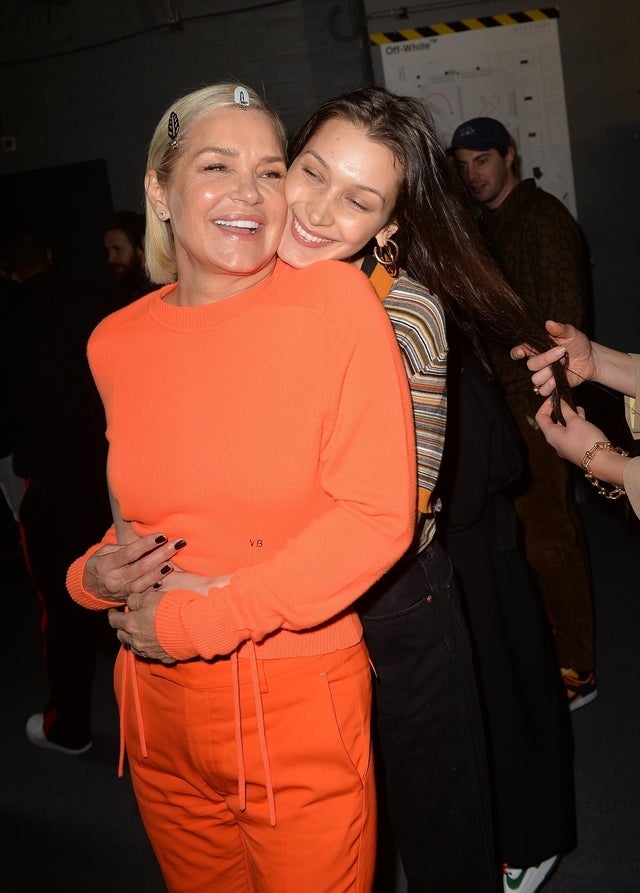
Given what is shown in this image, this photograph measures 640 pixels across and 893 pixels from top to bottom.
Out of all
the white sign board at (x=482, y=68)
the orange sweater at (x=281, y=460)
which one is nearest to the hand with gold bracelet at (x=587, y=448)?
the orange sweater at (x=281, y=460)

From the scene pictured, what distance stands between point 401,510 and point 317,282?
0.37 metres

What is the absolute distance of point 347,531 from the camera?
1.11 metres

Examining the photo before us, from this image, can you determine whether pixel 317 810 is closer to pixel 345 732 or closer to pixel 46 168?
pixel 345 732

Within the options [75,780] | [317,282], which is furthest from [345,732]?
[75,780]

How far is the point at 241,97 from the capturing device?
127 cm

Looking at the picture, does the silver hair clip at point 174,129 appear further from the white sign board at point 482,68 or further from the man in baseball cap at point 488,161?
the white sign board at point 482,68

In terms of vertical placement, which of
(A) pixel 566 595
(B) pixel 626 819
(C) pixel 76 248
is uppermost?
(C) pixel 76 248

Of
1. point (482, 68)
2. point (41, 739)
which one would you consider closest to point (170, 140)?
point (41, 739)

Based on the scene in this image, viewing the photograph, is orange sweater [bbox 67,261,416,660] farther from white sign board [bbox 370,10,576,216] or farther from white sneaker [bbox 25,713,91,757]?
white sign board [bbox 370,10,576,216]

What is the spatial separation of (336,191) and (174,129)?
32cm

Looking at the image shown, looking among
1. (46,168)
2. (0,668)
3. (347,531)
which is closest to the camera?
(347,531)

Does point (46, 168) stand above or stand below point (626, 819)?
above

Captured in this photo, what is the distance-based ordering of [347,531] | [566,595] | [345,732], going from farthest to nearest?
[566,595], [345,732], [347,531]

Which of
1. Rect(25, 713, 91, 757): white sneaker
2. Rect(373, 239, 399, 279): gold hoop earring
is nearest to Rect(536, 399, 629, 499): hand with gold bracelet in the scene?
Rect(373, 239, 399, 279): gold hoop earring
